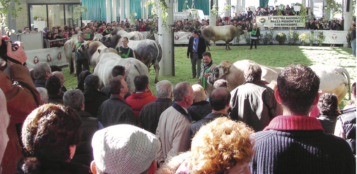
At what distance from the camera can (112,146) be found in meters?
1.75

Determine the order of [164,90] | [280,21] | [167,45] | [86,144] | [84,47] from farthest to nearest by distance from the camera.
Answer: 1. [280,21]
2. [167,45]
3. [84,47]
4. [164,90]
5. [86,144]

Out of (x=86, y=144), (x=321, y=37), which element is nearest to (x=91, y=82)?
(x=86, y=144)

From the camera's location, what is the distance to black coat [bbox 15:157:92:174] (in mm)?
1702

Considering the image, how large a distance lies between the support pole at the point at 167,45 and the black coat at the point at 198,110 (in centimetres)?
801

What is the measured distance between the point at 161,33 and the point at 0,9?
16.5ft

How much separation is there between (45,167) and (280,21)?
70.9ft

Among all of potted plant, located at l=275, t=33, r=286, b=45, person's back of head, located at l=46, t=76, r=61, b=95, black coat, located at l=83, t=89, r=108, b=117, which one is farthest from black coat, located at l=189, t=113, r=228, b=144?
potted plant, located at l=275, t=33, r=286, b=45

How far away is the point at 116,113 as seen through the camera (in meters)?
3.96

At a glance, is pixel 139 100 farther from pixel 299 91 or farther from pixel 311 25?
pixel 311 25

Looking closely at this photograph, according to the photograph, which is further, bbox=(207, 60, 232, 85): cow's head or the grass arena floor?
the grass arena floor

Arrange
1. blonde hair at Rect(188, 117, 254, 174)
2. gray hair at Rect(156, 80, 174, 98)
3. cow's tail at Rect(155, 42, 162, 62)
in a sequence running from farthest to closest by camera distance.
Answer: cow's tail at Rect(155, 42, 162, 62), gray hair at Rect(156, 80, 174, 98), blonde hair at Rect(188, 117, 254, 174)

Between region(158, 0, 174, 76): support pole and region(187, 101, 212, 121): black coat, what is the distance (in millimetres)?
8013

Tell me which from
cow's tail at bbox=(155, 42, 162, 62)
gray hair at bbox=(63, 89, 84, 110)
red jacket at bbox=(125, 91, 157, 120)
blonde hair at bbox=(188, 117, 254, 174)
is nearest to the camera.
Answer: blonde hair at bbox=(188, 117, 254, 174)

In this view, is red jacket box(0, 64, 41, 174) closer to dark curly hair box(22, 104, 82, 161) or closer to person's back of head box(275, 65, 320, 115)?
dark curly hair box(22, 104, 82, 161)
